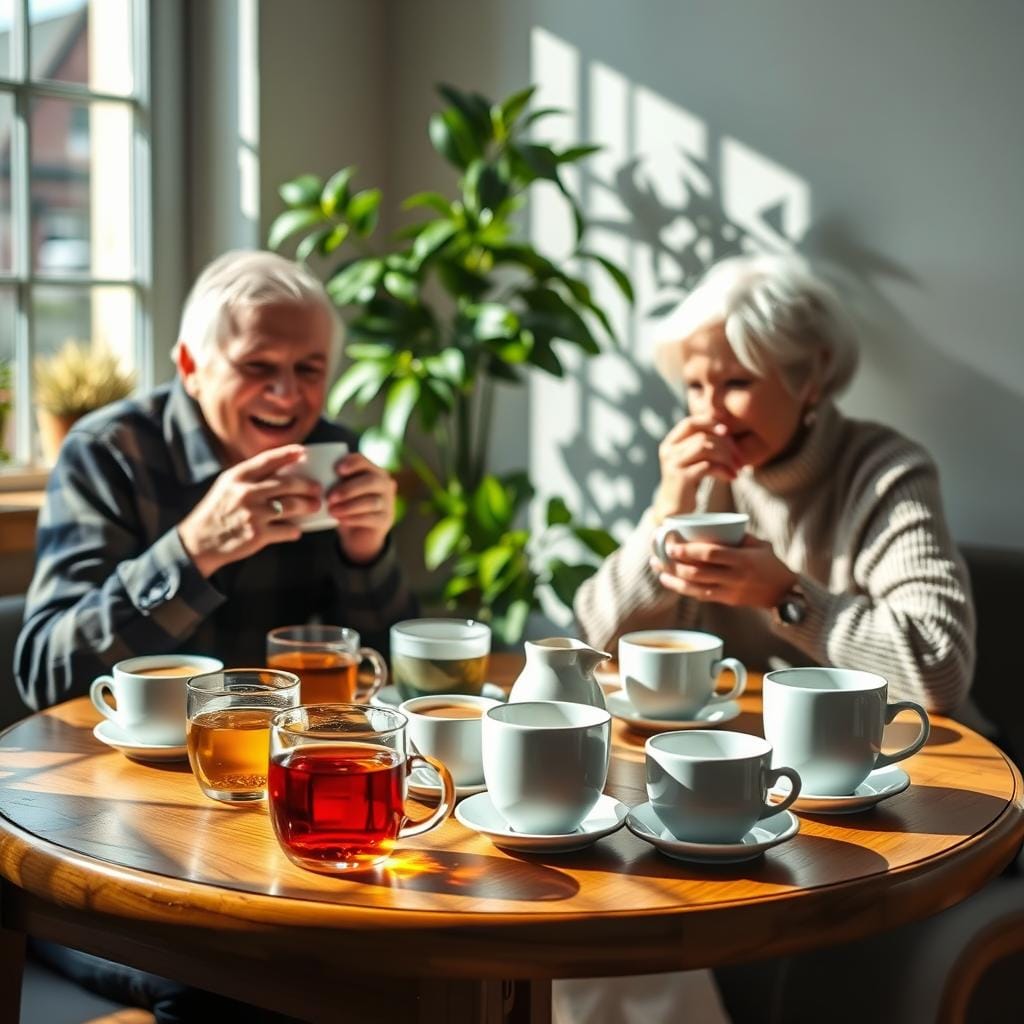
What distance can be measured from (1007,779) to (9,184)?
2384mm

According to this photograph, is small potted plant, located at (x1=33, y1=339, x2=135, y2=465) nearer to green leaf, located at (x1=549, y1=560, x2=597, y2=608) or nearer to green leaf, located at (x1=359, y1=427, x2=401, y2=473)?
green leaf, located at (x1=359, y1=427, x2=401, y2=473)

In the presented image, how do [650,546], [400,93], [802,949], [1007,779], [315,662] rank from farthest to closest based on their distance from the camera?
[400,93]
[650,546]
[315,662]
[1007,779]
[802,949]

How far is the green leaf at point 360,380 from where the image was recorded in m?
2.85

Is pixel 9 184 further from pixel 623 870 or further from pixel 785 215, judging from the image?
pixel 623 870

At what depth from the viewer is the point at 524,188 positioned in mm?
3023

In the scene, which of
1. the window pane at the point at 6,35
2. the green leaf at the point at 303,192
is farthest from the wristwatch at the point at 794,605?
the window pane at the point at 6,35

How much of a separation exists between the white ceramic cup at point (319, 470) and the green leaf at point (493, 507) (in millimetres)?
1090

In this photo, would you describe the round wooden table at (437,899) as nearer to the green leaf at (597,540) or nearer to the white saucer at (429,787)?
the white saucer at (429,787)

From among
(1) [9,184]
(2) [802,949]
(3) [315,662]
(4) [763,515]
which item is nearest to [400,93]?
(1) [9,184]

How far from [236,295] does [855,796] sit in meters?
1.23

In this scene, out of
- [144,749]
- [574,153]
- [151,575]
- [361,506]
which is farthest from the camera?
[574,153]

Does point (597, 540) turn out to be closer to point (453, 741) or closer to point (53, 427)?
point (53, 427)

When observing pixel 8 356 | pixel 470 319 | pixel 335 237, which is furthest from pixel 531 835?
pixel 8 356

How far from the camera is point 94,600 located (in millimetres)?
1780
